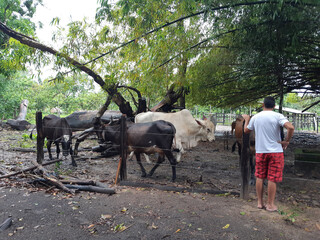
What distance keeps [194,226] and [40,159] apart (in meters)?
4.77

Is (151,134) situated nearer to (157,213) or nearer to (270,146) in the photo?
(157,213)

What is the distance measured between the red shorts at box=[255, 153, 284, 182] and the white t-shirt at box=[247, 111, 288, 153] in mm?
81

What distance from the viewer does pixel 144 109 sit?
34.3 ft

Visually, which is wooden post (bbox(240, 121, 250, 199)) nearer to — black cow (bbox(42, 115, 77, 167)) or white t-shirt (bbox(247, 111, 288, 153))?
white t-shirt (bbox(247, 111, 288, 153))

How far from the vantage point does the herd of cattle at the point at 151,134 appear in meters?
6.14

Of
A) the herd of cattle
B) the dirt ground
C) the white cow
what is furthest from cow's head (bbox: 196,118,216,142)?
the dirt ground

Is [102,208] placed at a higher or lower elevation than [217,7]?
lower

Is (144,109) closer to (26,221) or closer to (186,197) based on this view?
(186,197)

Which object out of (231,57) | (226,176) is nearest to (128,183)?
(226,176)

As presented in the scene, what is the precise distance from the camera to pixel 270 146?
3754 mm

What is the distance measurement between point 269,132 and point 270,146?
0.21m

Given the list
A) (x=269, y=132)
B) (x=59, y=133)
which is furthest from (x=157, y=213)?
(x=59, y=133)

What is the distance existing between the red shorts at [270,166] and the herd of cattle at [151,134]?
7.64 ft

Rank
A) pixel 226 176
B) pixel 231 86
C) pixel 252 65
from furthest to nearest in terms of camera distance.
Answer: pixel 231 86 < pixel 252 65 < pixel 226 176
